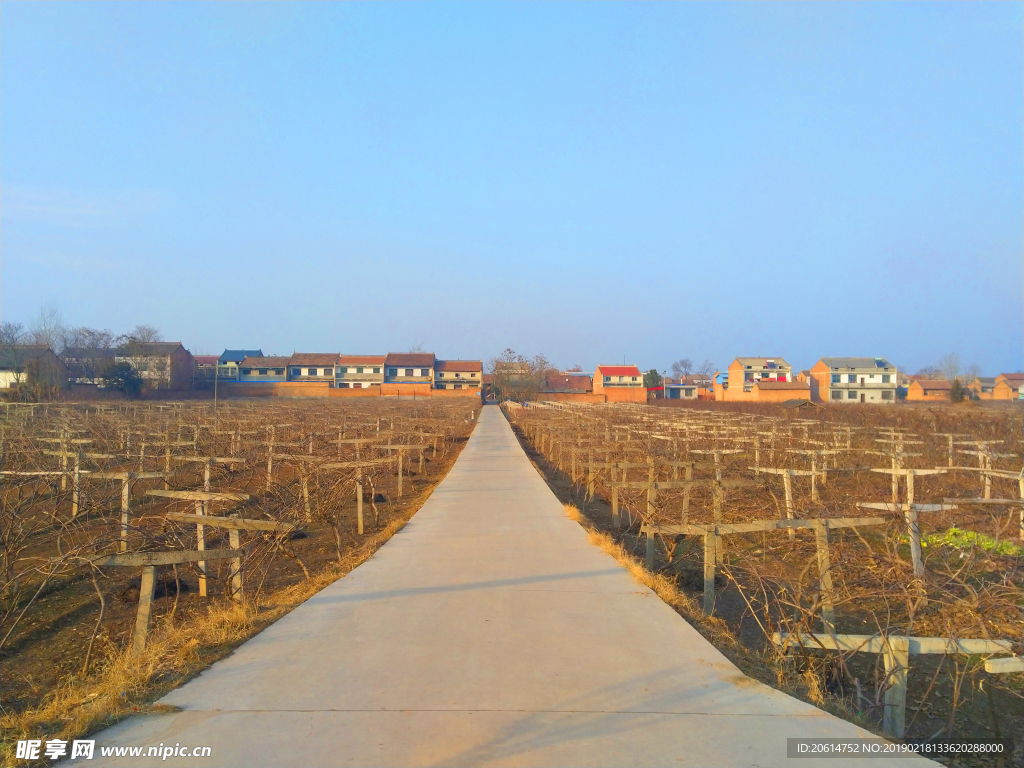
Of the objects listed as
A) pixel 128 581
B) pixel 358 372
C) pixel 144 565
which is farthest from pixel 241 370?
pixel 144 565

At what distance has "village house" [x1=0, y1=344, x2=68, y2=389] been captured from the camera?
44.3 meters

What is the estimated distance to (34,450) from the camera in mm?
14375

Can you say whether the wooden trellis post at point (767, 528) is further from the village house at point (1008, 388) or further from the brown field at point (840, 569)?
the village house at point (1008, 388)

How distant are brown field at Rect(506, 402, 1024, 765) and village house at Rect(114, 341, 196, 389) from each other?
53.6m

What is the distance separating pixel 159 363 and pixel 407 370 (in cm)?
4141

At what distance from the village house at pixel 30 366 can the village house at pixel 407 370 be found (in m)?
54.8

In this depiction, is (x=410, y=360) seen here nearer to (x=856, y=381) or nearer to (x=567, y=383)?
(x=567, y=383)

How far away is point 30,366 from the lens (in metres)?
44.4

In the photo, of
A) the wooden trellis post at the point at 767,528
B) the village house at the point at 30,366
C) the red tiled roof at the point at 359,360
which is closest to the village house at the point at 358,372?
the red tiled roof at the point at 359,360

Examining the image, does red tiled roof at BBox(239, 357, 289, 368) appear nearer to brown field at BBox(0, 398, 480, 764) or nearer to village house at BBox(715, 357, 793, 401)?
village house at BBox(715, 357, 793, 401)

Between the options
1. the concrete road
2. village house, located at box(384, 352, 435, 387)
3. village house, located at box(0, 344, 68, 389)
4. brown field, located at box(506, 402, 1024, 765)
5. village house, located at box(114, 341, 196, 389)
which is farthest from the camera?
village house, located at box(384, 352, 435, 387)

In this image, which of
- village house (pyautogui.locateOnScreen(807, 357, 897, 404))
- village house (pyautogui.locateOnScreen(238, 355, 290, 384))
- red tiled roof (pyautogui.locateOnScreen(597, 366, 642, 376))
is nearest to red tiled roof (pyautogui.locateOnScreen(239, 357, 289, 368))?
village house (pyautogui.locateOnScreen(238, 355, 290, 384))

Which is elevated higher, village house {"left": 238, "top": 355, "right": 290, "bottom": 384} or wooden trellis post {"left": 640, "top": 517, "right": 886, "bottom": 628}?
village house {"left": 238, "top": 355, "right": 290, "bottom": 384}

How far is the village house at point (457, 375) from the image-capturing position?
107 metres
